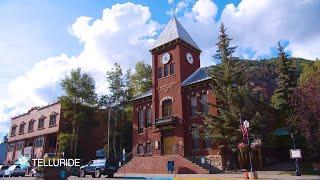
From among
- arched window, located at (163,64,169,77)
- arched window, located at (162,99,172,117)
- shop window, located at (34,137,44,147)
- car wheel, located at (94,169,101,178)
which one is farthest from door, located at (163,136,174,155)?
shop window, located at (34,137,44,147)

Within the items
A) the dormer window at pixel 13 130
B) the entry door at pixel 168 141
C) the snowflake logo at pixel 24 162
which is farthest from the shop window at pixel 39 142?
the entry door at pixel 168 141

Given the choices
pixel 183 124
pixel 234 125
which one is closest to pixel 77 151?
pixel 183 124

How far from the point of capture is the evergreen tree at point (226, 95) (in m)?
30.3

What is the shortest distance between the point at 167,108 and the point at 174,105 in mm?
1430

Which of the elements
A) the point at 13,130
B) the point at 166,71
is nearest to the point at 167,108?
the point at 166,71

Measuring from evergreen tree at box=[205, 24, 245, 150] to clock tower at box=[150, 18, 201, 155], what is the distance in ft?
17.9

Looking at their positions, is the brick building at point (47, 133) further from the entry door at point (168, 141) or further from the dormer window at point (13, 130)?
the entry door at point (168, 141)

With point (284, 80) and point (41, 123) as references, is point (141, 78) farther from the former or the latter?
point (284, 80)

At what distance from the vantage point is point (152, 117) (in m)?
40.8

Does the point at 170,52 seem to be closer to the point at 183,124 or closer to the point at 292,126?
the point at 183,124

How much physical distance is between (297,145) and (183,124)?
39.3 feet

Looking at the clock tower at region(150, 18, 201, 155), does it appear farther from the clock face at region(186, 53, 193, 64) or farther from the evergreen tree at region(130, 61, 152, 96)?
the evergreen tree at region(130, 61, 152, 96)

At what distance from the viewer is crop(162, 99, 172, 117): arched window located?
3934 cm

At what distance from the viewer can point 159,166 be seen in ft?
114
